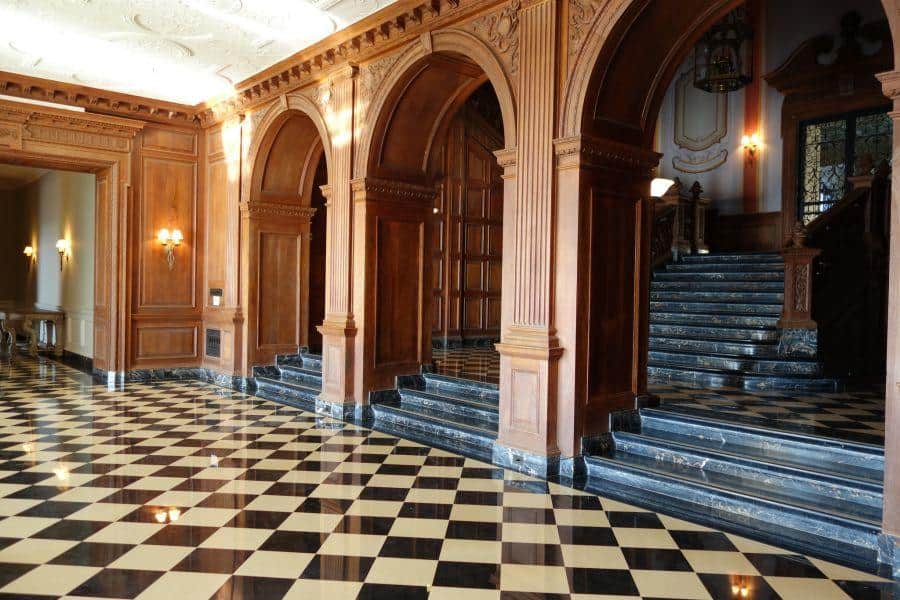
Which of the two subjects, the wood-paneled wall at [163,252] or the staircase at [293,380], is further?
the wood-paneled wall at [163,252]

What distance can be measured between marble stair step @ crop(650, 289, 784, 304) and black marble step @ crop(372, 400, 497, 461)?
4.55 meters

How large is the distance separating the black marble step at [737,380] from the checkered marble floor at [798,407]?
0.19m

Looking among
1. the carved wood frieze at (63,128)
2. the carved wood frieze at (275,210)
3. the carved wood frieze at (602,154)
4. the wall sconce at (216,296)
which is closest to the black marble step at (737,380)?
the carved wood frieze at (602,154)

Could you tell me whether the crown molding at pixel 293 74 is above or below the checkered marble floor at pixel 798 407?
above

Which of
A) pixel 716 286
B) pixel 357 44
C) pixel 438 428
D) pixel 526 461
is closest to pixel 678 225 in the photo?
pixel 716 286

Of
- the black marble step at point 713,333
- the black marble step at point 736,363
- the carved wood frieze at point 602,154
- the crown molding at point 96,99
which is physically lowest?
the black marble step at point 736,363

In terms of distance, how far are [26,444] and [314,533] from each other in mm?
3793

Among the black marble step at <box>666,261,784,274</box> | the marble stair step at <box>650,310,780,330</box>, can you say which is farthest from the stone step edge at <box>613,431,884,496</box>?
the black marble step at <box>666,261,784,274</box>

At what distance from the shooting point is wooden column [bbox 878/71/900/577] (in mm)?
3664

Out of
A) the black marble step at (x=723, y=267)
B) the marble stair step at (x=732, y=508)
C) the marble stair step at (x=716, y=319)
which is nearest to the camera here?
the marble stair step at (x=732, y=508)

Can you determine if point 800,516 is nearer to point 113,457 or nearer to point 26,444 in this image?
point 113,457

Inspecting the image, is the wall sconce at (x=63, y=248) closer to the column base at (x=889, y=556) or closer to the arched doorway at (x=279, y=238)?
the arched doorway at (x=279, y=238)

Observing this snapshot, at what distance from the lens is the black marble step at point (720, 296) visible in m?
9.02

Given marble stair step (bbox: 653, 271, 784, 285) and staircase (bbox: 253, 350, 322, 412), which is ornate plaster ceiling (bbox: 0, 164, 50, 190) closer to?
staircase (bbox: 253, 350, 322, 412)
